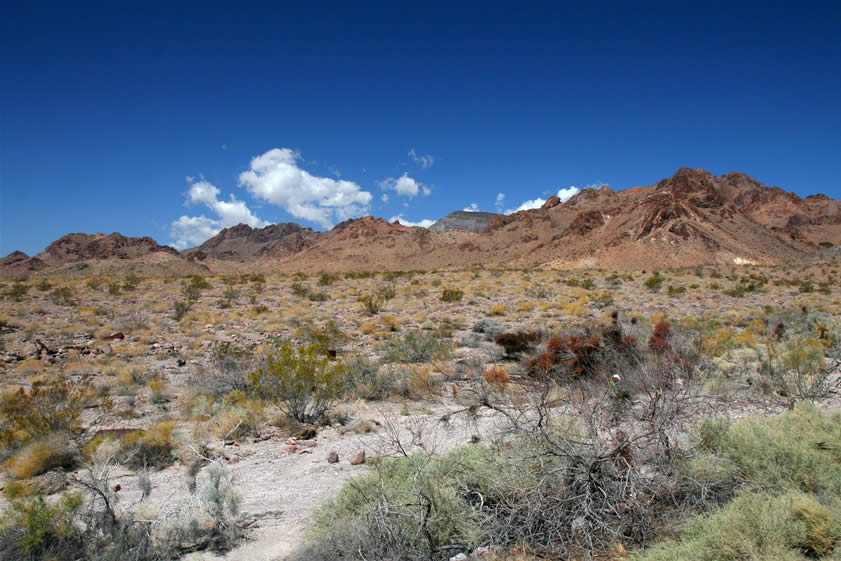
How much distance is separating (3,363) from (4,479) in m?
6.43

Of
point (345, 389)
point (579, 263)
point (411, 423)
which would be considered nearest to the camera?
point (411, 423)

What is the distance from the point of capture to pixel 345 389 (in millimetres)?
7680

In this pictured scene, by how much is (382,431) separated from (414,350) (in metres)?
3.88

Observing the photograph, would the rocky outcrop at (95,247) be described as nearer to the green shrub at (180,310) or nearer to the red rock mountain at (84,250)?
the red rock mountain at (84,250)

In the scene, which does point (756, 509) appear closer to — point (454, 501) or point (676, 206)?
point (454, 501)

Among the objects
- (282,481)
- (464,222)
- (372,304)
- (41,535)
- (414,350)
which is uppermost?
Result: (464,222)

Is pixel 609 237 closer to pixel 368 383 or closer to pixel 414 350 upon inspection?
pixel 414 350

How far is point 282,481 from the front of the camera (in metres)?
4.80

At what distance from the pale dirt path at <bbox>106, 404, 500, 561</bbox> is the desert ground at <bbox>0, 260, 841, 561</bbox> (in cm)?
3

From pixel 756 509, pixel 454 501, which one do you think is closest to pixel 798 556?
pixel 756 509

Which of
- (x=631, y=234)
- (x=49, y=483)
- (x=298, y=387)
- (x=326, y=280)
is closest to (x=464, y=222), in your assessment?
(x=631, y=234)

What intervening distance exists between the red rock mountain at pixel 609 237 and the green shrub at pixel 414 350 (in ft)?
167

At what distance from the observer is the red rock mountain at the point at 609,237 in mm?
57844

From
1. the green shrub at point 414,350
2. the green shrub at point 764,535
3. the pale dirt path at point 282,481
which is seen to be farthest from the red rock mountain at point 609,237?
the green shrub at point 764,535
